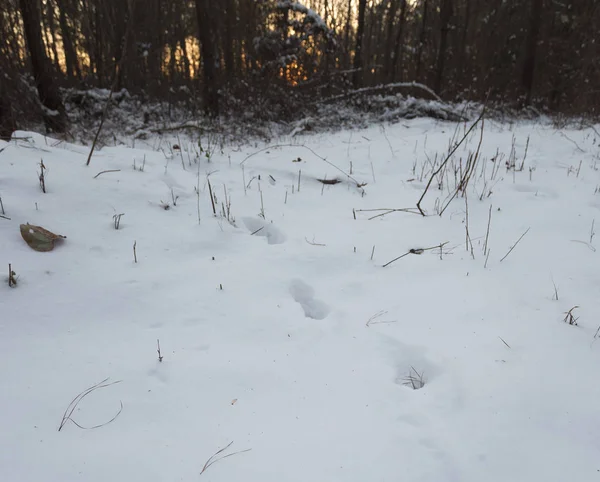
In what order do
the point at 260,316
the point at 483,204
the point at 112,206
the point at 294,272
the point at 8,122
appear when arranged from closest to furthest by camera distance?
the point at 260,316, the point at 294,272, the point at 112,206, the point at 483,204, the point at 8,122

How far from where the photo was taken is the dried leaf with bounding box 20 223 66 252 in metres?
2.09

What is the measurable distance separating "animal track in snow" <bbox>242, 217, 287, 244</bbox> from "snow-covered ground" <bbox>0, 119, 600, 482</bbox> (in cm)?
2

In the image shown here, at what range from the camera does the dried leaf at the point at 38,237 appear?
2094mm

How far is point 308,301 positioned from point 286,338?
1.25ft

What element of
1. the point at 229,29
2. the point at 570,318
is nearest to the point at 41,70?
the point at 570,318

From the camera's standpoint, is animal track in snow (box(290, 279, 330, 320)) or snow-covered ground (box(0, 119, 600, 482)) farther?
animal track in snow (box(290, 279, 330, 320))

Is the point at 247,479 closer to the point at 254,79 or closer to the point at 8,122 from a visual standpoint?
the point at 8,122

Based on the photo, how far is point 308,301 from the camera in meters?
2.12

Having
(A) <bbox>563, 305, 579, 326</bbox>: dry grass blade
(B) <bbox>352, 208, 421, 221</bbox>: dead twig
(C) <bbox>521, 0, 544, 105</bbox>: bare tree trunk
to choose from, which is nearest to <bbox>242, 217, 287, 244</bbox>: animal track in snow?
(B) <bbox>352, 208, 421, 221</bbox>: dead twig

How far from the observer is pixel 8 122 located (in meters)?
4.68

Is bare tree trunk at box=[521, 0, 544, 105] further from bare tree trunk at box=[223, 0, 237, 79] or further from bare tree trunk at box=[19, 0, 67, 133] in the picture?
bare tree trunk at box=[19, 0, 67, 133]

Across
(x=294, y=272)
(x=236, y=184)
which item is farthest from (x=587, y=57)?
(x=294, y=272)

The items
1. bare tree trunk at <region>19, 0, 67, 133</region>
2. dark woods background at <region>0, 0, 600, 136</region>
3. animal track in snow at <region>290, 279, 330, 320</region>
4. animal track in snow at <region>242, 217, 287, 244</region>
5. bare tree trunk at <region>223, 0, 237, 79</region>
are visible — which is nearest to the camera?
animal track in snow at <region>290, 279, 330, 320</region>

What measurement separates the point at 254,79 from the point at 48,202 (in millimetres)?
10302
